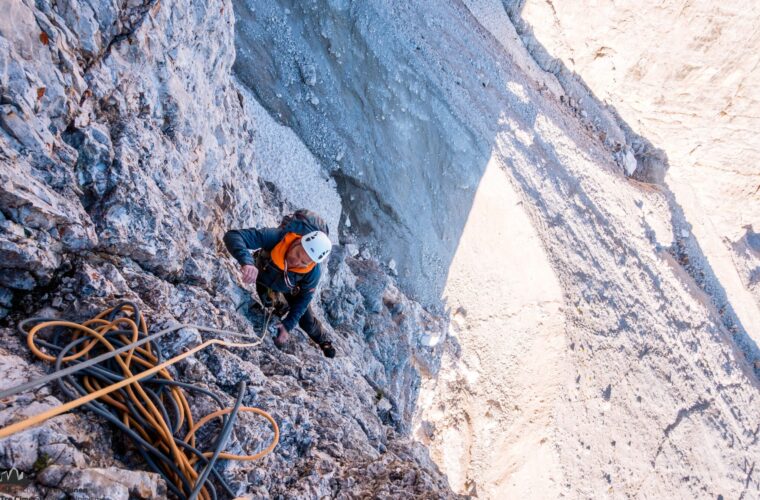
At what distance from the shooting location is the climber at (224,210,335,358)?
499cm

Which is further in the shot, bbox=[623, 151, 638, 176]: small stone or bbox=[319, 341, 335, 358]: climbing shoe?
bbox=[623, 151, 638, 176]: small stone

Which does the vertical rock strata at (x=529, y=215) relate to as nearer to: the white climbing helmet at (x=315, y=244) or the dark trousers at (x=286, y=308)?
the dark trousers at (x=286, y=308)

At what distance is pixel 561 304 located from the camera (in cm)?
1189

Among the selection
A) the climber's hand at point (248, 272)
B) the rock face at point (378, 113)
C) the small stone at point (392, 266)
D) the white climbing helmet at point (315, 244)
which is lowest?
the climber's hand at point (248, 272)

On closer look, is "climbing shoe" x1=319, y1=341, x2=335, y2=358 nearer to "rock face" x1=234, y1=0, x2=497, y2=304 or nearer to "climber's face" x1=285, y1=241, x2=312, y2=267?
"climber's face" x1=285, y1=241, x2=312, y2=267

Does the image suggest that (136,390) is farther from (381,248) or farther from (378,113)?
(378,113)

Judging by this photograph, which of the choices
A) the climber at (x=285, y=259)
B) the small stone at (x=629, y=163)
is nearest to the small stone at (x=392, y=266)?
the climber at (x=285, y=259)

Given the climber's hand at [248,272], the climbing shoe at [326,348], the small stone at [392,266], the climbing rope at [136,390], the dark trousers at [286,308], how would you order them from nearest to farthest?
the climbing rope at [136,390]
the climber's hand at [248,272]
the dark trousers at [286,308]
the climbing shoe at [326,348]
the small stone at [392,266]

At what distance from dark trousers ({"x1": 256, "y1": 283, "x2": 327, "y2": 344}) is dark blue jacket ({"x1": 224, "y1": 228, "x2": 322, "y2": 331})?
110mm

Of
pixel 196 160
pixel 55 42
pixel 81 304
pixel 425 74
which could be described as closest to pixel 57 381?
pixel 81 304

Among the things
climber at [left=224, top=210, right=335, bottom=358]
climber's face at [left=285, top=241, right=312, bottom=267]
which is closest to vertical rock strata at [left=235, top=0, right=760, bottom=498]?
climber at [left=224, top=210, right=335, bottom=358]

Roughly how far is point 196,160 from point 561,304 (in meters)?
9.40

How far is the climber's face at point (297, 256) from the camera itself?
16.6ft

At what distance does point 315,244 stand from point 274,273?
33.0 inches
